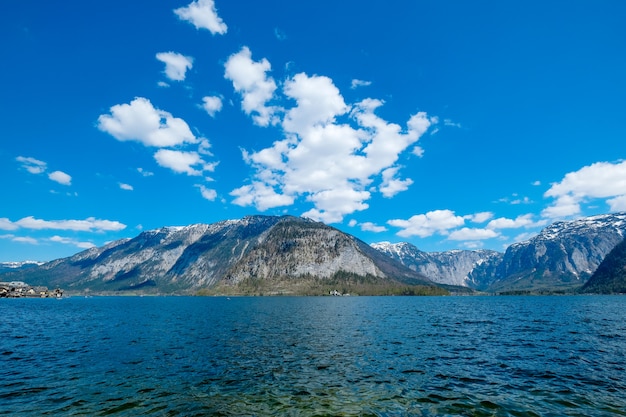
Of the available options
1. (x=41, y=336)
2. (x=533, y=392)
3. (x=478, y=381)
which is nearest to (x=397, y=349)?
(x=478, y=381)

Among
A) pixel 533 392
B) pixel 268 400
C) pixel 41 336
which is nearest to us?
pixel 268 400

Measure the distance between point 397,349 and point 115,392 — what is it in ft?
115

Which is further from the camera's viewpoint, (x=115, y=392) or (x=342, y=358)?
(x=342, y=358)

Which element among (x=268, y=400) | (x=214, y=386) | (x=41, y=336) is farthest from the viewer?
(x=41, y=336)

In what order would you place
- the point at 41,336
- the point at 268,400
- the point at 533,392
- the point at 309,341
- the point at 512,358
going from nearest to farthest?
the point at 268,400, the point at 533,392, the point at 512,358, the point at 309,341, the point at 41,336

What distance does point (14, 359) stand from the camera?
4403 centimetres

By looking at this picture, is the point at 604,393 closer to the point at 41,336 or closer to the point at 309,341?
the point at 309,341

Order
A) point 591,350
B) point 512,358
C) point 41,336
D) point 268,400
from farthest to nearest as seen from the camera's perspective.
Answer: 1. point 41,336
2. point 591,350
3. point 512,358
4. point 268,400

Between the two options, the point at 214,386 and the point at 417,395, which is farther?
the point at 214,386

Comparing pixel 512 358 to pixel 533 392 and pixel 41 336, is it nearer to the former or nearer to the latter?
pixel 533 392

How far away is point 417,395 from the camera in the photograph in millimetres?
27734

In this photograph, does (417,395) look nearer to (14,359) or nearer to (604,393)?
(604,393)

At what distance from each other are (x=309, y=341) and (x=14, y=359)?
39.7 m

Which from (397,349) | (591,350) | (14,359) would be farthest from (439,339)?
(14,359)
